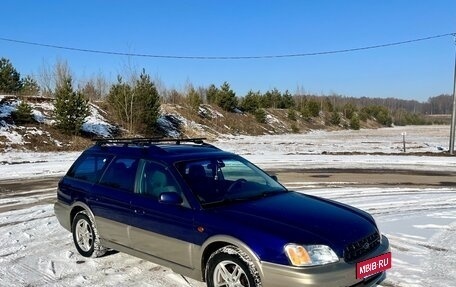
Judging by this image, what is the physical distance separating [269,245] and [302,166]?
15.2m

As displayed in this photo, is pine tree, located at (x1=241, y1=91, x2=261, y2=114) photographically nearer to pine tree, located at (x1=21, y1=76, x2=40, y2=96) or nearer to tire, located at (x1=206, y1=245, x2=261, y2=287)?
pine tree, located at (x1=21, y1=76, x2=40, y2=96)

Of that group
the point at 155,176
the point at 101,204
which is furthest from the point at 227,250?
the point at 101,204

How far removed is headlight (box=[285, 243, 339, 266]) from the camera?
12.3ft

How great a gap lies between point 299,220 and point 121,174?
2.45 meters

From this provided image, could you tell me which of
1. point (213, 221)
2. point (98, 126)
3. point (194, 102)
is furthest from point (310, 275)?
point (194, 102)

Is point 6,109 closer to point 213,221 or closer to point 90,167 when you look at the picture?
point 90,167

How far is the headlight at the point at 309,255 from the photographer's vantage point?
374 centimetres

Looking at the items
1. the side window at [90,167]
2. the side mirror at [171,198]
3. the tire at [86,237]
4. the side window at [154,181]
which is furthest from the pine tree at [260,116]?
the side mirror at [171,198]

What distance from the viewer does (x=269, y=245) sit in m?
3.85

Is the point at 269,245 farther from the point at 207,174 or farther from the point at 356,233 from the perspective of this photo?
the point at 207,174

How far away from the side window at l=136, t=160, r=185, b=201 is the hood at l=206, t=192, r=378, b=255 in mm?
713

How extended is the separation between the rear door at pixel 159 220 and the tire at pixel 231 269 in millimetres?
338

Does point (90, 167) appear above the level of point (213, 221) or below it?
above

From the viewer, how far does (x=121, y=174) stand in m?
5.61
